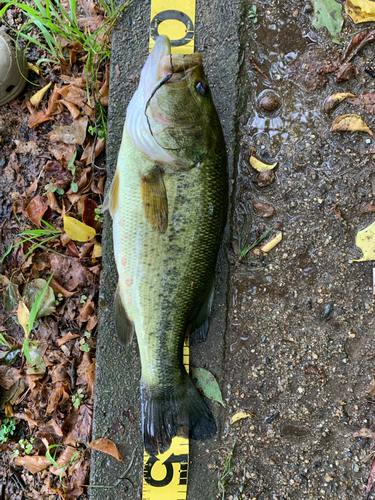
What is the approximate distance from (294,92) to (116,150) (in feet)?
4.51

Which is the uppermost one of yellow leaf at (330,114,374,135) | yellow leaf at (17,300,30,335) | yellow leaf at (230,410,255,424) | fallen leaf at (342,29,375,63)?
fallen leaf at (342,29,375,63)

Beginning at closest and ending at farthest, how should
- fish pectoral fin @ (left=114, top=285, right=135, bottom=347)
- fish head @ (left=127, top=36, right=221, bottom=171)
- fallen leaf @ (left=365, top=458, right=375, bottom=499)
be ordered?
fish head @ (left=127, top=36, right=221, bottom=171), fish pectoral fin @ (left=114, top=285, right=135, bottom=347), fallen leaf @ (left=365, top=458, right=375, bottom=499)

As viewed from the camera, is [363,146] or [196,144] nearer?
[196,144]

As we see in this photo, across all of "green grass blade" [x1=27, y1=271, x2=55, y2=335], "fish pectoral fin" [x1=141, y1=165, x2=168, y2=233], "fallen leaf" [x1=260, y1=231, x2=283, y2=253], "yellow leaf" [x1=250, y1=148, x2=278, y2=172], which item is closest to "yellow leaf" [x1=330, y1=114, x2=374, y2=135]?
"yellow leaf" [x1=250, y1=148, x2=278, y2=172]

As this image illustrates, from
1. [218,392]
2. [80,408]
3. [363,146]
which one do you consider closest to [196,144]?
[363,146]

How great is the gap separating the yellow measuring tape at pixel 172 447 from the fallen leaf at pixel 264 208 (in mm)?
1082

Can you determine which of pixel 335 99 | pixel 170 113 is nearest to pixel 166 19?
pixel 170 113

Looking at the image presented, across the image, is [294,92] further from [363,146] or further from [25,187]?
[25,187]

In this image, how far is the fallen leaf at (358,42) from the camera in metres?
2.44

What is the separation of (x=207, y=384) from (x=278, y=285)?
88cm

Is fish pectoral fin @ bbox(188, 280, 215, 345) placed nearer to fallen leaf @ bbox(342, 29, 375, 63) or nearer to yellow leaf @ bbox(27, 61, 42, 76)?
fallen leaf @ bbox(342, 29, 375, 63)

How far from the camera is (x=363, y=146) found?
2.46 meters

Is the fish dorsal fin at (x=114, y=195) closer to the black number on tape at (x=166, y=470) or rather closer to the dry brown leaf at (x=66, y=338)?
the dry brown leaf at (x=66, y=338)

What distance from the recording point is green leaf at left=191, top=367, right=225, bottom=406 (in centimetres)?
242
